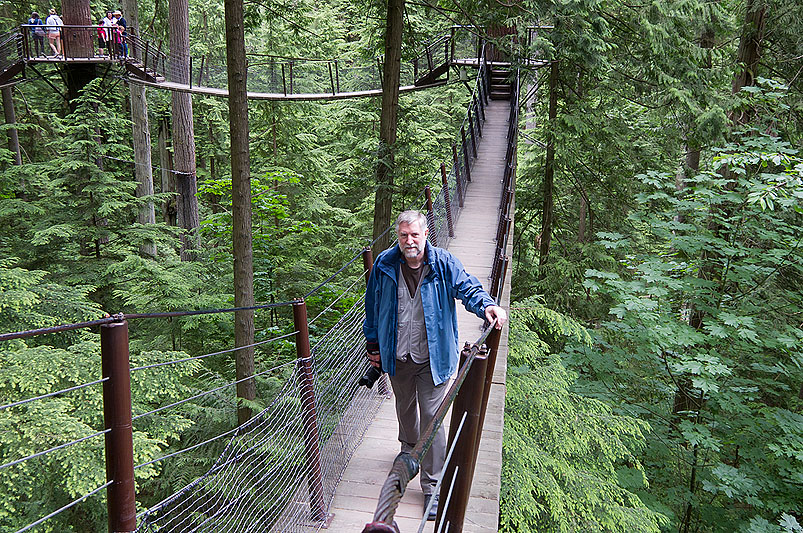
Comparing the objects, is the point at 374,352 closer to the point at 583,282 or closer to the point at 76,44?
the point at 583,282

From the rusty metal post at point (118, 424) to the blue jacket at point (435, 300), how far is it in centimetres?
132

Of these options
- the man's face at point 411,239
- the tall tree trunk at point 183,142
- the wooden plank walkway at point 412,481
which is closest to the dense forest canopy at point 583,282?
the wooden plank walkway at point 412,481

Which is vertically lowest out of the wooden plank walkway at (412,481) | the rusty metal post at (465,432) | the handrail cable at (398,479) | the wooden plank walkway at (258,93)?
the wooden plank walkway at (412,481)

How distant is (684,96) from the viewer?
786 centimetres

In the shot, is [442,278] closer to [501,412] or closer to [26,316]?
[501,412]

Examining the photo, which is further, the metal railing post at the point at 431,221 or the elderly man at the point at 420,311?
the metal railing post at the point at 431,221

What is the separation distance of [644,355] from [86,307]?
680cm

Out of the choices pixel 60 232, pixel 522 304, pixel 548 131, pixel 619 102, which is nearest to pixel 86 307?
pixel 60 232

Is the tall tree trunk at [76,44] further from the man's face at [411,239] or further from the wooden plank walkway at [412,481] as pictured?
the man's face at [411,239]

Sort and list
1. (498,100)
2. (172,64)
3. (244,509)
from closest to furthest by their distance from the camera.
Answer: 1. (244,509)
2. (172,64)
3. (498,100)

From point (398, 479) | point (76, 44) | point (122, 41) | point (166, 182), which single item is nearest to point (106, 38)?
point (122, 41)

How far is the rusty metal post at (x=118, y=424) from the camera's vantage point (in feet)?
5.43

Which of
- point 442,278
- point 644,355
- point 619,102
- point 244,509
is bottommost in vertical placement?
point 644,355

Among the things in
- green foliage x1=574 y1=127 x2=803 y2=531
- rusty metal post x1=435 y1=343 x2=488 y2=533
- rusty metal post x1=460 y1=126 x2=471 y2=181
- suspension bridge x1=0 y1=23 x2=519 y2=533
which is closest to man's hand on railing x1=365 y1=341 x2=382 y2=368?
suspension bridge x1=0 y1=23 x2=519 y2=533
